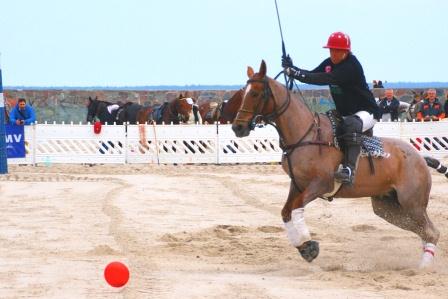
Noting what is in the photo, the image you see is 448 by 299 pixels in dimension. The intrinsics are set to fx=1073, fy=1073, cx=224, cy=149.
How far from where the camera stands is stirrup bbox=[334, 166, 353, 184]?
1220cm

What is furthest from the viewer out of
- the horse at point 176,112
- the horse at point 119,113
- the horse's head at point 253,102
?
the horse at point 119,113

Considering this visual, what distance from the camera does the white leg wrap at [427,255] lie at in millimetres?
12258

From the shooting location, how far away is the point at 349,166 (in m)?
12.4

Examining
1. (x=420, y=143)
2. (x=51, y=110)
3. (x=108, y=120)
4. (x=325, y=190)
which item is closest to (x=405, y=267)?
(x=325, y=190)

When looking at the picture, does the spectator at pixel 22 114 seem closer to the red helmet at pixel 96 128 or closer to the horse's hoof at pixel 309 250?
the red helmet at pixel 96 128

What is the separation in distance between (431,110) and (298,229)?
18.2m

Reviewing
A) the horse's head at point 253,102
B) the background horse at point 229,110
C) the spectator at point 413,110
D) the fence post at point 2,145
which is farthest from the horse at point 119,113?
the horse's head at point 253,102

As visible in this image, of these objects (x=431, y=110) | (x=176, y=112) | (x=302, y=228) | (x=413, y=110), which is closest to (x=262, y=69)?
(x=302, y=228)

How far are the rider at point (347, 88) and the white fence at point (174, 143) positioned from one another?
1572cm

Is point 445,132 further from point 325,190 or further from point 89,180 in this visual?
point 325,190

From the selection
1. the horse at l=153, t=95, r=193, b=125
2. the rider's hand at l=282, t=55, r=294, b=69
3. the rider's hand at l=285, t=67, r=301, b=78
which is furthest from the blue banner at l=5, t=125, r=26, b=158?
the rider's hand at l=285, t=67, r=301, b=78

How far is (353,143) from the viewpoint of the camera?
12445 millimetres

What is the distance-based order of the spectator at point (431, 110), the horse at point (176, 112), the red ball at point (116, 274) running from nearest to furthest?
the red ball at point (116, 274) → the spectator at point (431, 110) → the horse at point (176, 112)

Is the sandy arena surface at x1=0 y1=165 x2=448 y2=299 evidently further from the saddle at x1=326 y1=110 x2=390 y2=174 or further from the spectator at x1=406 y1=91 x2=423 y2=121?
the spectator at x1=406 y1=91 x2=423 y2=121
